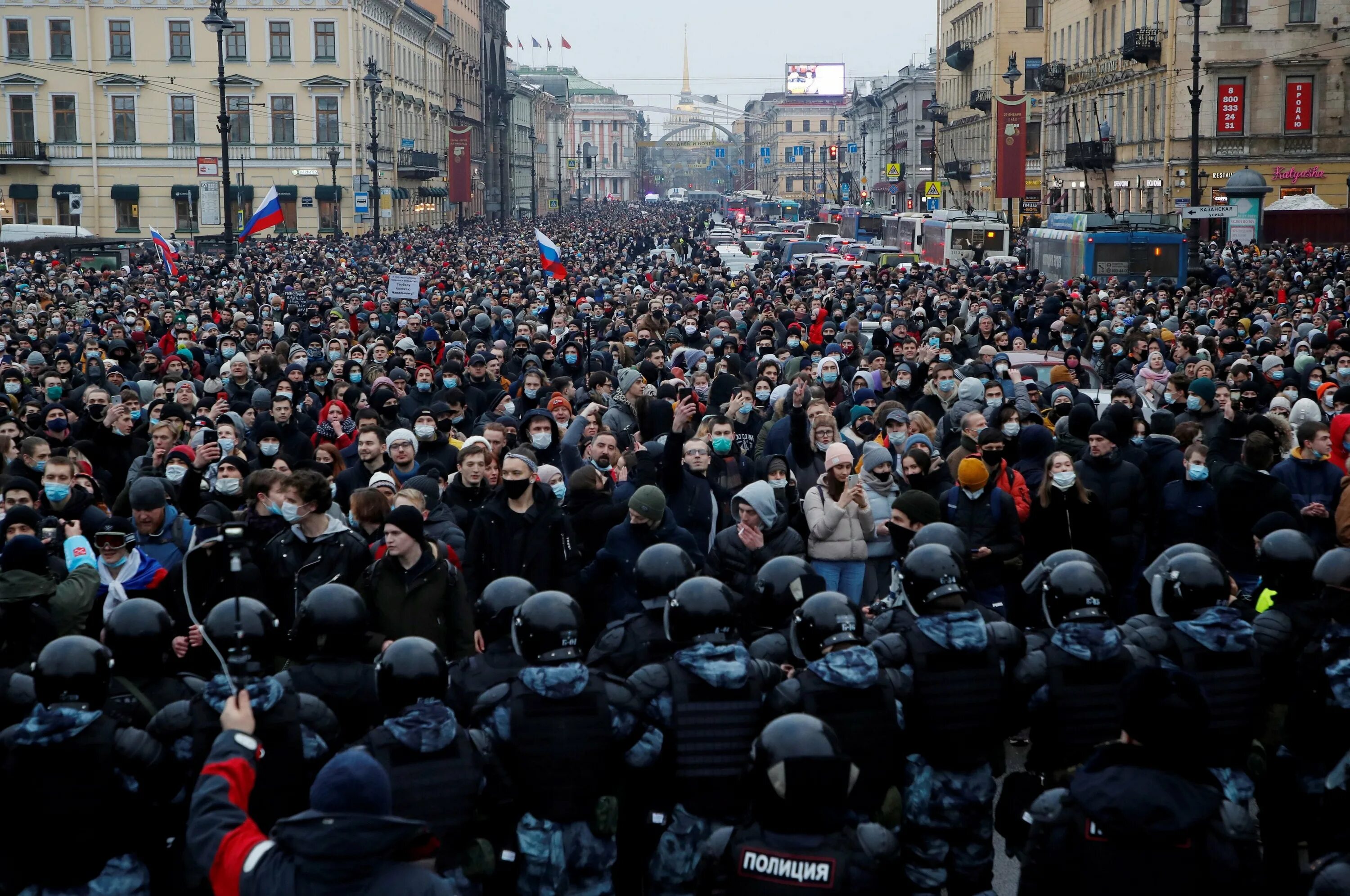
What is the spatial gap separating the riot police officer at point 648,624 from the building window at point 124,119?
67841 mm

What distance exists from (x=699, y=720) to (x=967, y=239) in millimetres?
41784

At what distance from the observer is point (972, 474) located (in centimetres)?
847

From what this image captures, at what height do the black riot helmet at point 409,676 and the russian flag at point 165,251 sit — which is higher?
the russian flag at point 165,251

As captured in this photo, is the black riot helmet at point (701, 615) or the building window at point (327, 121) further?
the building window at point (327, 121)

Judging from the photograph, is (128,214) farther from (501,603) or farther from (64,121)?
(501,603)

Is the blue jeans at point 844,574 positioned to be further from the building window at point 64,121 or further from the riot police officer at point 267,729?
the building window at point 64,121

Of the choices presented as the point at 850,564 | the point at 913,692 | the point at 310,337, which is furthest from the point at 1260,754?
the point at 310,337

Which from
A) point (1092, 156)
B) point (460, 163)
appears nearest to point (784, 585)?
point (1092, 156)

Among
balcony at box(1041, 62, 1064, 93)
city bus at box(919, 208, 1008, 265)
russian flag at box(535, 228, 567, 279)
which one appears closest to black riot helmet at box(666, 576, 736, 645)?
russian flag at box(535, 228, 567, 279)

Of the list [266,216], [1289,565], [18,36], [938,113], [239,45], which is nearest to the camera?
[1289,565]

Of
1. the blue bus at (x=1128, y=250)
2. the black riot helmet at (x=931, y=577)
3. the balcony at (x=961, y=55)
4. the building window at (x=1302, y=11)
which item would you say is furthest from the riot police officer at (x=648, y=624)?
the balcony at (x=961, y=55)

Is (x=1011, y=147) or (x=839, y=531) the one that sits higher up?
(x=1011, y=147)

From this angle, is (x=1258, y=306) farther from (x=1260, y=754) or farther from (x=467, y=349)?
(x=1260, y=754)

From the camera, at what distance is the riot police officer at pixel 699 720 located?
5.07 m
